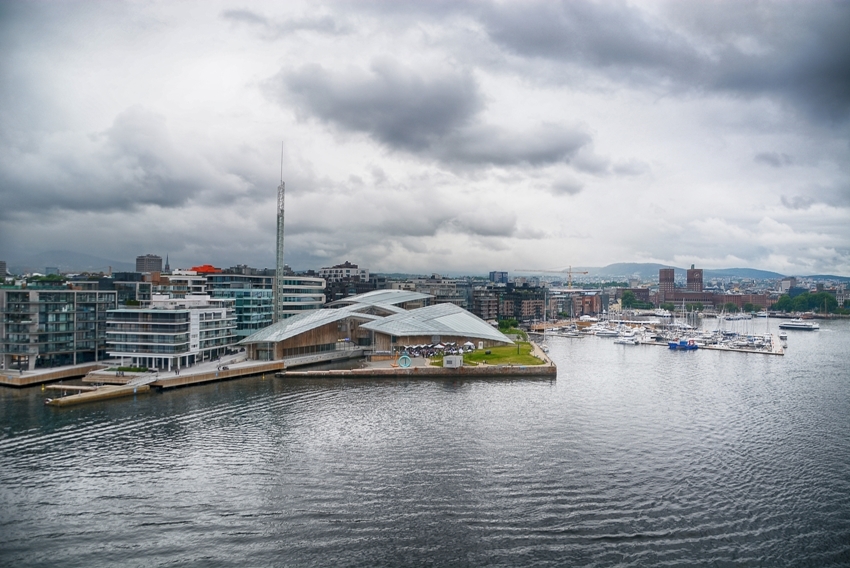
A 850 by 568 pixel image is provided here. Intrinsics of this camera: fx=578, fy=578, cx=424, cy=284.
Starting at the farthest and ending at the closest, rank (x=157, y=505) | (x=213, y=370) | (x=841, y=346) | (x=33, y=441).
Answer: (x=841, y=346) < (x=213, y=370) < (x=33, y=441) < (x=157, y=505)

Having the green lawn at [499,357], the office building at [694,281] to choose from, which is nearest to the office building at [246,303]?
the green lawn at [499,357]

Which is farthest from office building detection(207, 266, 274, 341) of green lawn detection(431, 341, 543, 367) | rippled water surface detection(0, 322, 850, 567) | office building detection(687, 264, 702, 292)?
office building detection(687, 264, 702, 292)

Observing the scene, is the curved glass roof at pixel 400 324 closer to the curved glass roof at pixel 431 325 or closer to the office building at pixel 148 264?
the curved glass roof at pixel 431 325

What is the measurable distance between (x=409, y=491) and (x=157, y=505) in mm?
6285

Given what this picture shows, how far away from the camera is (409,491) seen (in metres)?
15.2

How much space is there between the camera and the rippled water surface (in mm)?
12445

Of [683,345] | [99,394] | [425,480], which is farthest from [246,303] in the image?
[683,345]

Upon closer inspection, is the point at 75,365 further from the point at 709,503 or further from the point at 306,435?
the point at 709,503

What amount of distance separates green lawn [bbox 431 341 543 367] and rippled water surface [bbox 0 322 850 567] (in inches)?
357

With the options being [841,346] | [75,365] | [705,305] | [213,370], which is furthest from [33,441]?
[705,305]

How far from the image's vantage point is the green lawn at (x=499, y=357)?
3722cm

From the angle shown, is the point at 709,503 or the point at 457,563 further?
the point at 709,503

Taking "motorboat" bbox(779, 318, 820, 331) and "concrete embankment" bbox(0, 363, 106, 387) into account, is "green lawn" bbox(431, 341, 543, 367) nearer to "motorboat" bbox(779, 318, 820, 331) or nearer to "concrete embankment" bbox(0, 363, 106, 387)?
"concrete embankment" bbox(0, 363, 106, 387)

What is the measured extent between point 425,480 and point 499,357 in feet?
78.9
